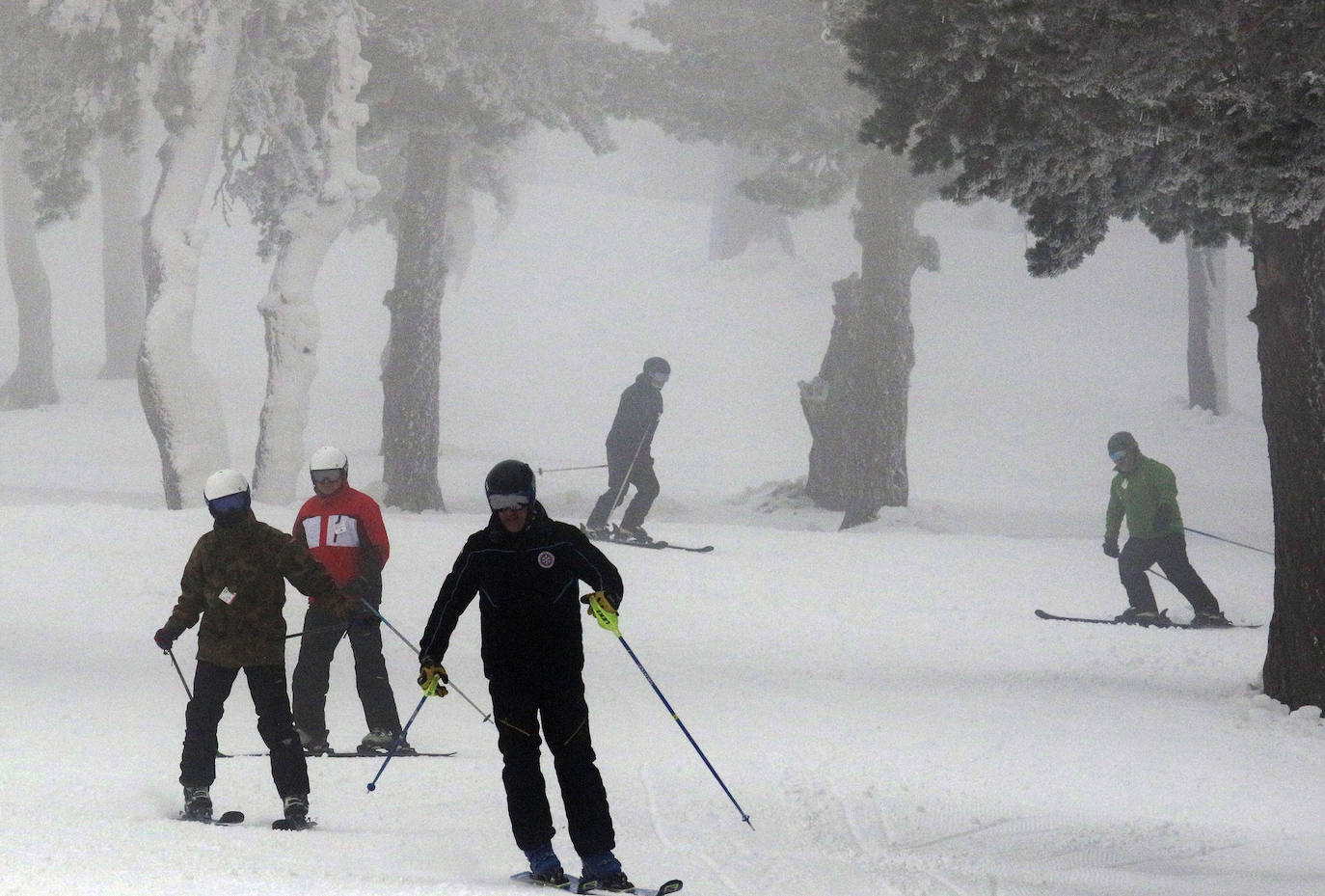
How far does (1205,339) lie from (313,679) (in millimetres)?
23595

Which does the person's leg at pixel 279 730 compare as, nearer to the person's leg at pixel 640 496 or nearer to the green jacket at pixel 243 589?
the green jacket at pixel 243 589

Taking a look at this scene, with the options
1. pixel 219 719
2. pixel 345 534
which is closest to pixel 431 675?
pixel 219 719

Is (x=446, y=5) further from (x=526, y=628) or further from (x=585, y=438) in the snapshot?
(x=526, y=628)

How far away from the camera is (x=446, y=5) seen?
18172 millimetres

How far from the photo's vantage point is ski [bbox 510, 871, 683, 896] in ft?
15.1

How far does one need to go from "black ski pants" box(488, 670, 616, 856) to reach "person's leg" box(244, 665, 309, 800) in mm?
1329

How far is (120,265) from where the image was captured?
1246 inches

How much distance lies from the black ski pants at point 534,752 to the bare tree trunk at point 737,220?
121ft

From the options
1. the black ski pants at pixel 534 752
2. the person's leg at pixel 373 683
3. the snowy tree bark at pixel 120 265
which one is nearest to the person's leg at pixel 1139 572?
the person's leg at pixel 373 683

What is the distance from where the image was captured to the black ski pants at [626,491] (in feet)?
47.2

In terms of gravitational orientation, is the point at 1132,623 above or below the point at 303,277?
below

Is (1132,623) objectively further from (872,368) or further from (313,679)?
(872,368)

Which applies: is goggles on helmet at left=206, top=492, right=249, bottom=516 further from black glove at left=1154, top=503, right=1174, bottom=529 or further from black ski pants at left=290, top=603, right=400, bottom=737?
black glove at left=1154, top=503, right=1174, bottom=529

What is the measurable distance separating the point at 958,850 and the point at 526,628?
2.19 m
